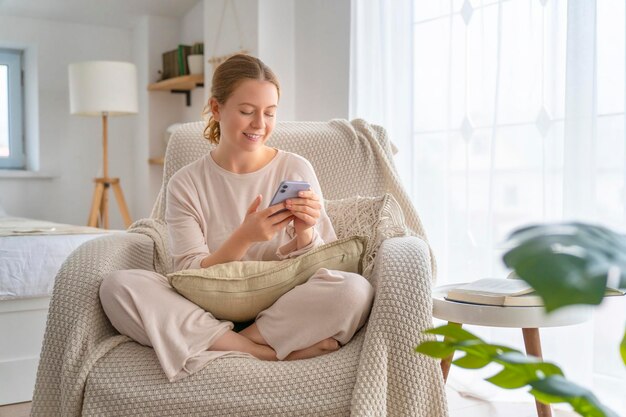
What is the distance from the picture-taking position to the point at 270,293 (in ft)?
4.72

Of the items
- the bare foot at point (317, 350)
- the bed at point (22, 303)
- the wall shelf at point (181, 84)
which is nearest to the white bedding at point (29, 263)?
the bed at point (22, 303)

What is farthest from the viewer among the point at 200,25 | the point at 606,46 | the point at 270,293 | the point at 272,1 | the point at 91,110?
the point at 200,25

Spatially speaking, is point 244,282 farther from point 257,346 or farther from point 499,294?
point 499,294

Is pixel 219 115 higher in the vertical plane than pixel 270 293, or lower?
higher

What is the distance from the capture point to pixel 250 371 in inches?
49.9

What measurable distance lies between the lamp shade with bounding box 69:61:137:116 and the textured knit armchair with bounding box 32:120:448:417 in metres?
2.81

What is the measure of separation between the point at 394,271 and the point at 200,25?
3.56 metres

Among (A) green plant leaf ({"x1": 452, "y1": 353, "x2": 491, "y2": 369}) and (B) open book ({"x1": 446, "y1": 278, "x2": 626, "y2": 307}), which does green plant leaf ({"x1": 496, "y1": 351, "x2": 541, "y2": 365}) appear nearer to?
(A) green plant leaf ({"x1": 452, "y1": 353, "x2": 491, "y2": 369})

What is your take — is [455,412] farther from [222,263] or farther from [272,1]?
[272,1]

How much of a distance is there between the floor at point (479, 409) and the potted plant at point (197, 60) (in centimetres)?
247

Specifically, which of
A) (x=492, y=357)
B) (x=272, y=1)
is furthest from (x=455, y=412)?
(x=272, y=1)

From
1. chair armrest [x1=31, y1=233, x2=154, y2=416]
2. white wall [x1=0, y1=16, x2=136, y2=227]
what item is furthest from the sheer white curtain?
white wall [x1=0, y1=16, x2=136, y2=227]

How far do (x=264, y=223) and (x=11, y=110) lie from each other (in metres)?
3.93

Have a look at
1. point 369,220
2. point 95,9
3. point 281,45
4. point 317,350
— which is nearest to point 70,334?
point 317,350
